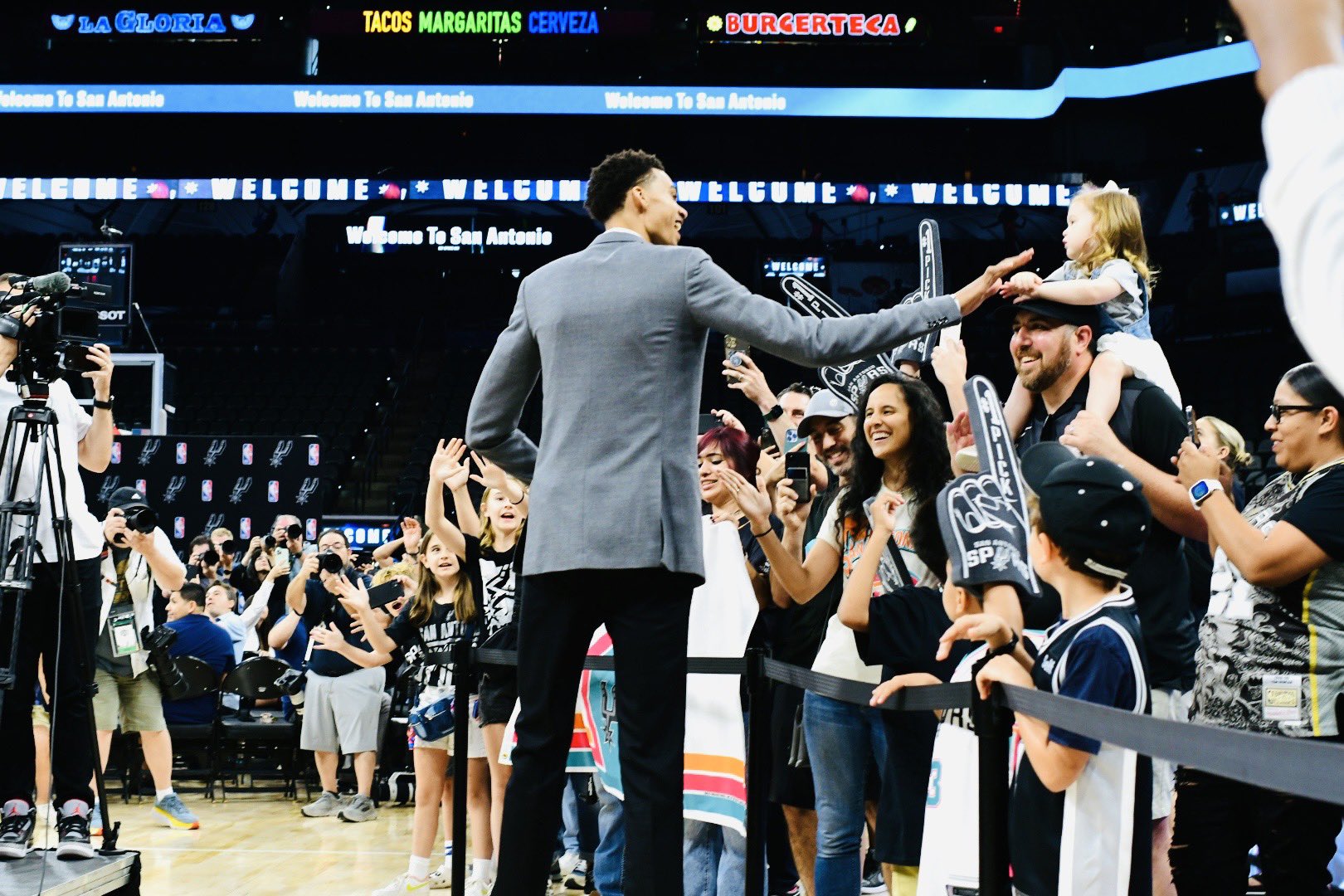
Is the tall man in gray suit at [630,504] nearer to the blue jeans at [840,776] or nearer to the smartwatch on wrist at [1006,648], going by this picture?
the smartwatch on wrist at [1006,648]

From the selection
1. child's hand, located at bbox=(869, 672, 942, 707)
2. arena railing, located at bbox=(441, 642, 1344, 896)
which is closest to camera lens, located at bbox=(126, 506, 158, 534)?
arena railing, located at bbox=(441, 642, 1344, 896)

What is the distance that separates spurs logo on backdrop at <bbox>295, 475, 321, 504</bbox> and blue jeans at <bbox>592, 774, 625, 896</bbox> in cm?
960

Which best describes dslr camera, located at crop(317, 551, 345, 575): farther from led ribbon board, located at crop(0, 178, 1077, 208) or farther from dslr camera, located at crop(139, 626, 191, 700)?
led ribbon board, located at crop(0, 178, 1077, 208)

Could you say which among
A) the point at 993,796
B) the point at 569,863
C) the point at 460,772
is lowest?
the point at 569,863

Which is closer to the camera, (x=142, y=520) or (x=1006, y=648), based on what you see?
(x=1006, y=648)

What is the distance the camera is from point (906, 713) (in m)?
3.26

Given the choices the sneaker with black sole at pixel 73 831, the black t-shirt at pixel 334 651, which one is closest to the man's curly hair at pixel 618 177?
the sneaker with black sole at pixel 73 831

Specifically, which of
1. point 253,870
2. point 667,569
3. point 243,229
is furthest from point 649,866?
point 243,229

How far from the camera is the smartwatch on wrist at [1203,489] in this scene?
8.63 feet

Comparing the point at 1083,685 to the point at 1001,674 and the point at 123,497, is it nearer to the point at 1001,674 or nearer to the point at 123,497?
the point at 1001,674

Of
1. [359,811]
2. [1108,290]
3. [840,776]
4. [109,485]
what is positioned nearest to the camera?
[1108,290]

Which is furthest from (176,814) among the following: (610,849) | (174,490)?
(174,490)

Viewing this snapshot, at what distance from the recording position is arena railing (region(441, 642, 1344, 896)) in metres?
1.25

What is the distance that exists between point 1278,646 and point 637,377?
4.70ft
